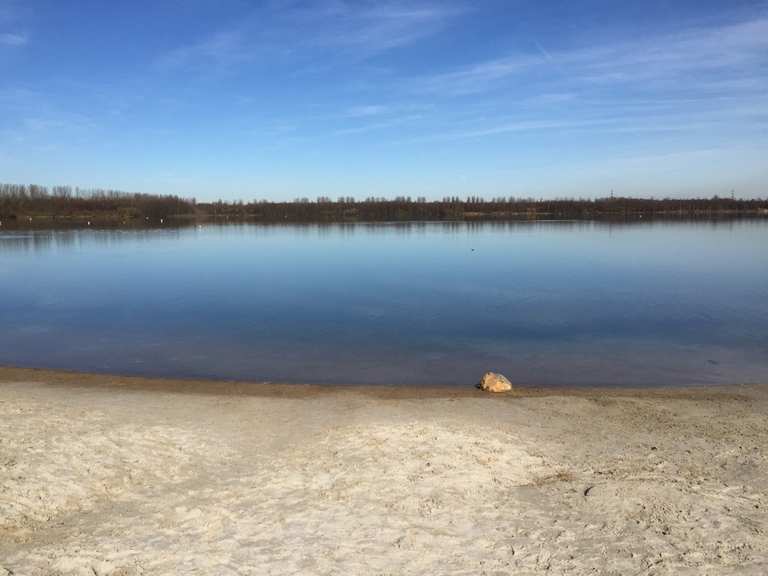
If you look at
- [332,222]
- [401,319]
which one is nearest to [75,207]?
[332,222]

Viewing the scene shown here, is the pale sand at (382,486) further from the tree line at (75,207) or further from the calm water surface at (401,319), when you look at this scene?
the tree line at (75,207)

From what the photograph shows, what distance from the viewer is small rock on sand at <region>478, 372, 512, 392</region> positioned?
28.3 feet

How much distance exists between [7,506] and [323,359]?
6.48 metres

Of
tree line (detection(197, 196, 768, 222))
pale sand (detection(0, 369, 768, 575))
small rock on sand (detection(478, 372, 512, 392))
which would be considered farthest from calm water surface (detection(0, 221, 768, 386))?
tree line (detection(197, 196, 768, 222))

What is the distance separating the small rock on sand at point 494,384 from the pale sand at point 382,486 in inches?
23.9

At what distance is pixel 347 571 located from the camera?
381 cm

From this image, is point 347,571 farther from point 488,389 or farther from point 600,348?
point 600,348

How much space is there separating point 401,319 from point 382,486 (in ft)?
29.6

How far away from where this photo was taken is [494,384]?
8.64 meters

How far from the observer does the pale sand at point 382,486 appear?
3.96 metres

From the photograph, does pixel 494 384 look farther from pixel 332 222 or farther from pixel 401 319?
pixel 332 222

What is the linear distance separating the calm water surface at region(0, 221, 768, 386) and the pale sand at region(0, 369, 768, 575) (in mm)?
2328

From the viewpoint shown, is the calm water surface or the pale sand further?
the calm water surface

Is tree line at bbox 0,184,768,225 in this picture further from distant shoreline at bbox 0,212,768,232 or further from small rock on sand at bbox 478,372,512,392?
small rock on sand at bbox 478,372,512,392
